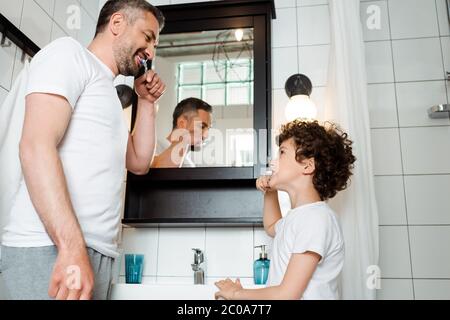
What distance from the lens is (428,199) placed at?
1392mm

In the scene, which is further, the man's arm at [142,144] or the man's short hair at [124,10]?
the man's arm at [142,144]

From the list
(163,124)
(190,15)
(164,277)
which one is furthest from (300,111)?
(164,277)

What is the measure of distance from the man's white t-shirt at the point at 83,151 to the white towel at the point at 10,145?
0.08ft

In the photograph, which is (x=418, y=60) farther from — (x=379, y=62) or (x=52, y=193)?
(x=52, y=193)

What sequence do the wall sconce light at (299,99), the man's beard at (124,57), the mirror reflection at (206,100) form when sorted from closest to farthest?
the man's beard at (124,57) < the wall sconce light at (299,99) < the mirror reflection at (206,100)

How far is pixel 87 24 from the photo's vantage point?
166 centimetres

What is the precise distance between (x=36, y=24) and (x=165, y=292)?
93 cm

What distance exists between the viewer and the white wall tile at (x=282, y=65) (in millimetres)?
1567

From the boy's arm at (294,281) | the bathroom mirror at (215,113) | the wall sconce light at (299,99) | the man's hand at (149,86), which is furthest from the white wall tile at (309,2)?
the boy's arm at (294,281)

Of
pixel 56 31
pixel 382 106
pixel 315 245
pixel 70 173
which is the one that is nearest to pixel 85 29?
pixel 56 31

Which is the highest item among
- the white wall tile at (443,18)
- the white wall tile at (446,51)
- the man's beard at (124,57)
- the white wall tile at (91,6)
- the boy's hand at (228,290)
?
the white wall tile at (91,6)

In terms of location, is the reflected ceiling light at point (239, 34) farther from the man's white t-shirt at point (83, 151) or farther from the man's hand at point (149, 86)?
the man's white t-shirt at point (83, 151)

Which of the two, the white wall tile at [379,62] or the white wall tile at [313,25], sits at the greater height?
the white wall tile at [313,25]
